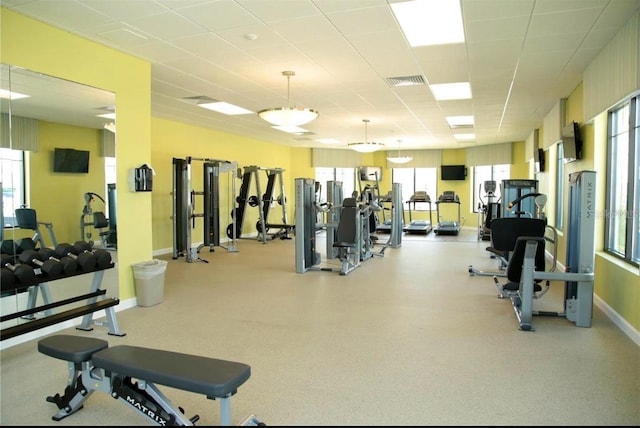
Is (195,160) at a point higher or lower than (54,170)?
higher

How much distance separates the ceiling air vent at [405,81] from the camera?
557 centimetres

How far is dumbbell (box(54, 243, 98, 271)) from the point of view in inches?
147

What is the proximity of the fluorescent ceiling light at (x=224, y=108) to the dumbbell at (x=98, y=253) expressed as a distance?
144 inches

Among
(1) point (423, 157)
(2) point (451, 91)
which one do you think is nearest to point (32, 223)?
(2) point (451, 91)

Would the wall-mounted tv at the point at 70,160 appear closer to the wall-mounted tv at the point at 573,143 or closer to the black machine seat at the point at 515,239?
the black machine seat at the point at 515,239

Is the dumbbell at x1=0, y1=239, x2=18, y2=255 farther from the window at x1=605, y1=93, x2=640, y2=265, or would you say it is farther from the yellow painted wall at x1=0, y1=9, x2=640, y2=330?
the window at x1=605, y1=93, x2=640, y2=265

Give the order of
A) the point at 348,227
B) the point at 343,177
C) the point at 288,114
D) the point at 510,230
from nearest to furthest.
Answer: the point at 510,230, the point at 288,114, the point at 348,227, the point at 343,177

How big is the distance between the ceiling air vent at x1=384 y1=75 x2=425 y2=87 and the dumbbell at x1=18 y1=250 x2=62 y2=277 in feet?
14.1

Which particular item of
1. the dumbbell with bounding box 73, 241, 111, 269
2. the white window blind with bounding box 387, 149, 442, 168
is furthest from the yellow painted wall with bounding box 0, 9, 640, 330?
the white window blind with bounding box 387, 149, 442, 168

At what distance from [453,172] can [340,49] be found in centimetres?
1098

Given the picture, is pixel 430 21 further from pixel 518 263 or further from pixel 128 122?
pixel 128 122

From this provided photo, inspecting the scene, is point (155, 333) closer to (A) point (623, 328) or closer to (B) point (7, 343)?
(B) point (7, 343)

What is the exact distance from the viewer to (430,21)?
3734 millimetres

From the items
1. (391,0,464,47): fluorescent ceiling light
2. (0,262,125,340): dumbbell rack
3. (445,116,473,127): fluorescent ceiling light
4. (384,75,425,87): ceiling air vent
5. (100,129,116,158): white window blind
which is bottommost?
(0,262,125,340): dumbbell rack
